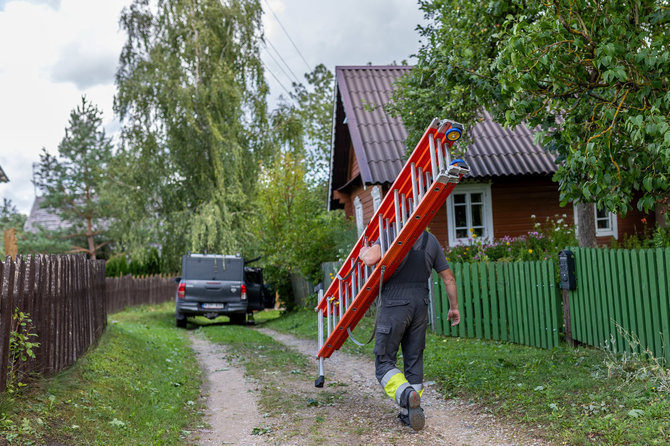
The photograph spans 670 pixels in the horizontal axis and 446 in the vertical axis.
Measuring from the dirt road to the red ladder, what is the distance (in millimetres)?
814

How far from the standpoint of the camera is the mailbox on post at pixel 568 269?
329 inches

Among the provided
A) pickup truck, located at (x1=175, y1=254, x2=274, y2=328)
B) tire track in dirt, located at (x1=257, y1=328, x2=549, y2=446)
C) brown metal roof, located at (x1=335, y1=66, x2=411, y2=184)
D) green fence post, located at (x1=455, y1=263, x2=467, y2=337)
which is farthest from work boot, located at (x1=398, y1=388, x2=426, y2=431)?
pickup truck, located at (x1=175, y1=254, x2=274, y2=328)

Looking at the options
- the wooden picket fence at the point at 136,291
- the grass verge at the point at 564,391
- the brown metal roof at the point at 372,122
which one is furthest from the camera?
the wooden picket fence at the point at 136,291

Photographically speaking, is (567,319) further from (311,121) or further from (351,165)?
(311,121)

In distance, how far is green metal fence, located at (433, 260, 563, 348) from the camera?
8.90 m

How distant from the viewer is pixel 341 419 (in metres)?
5.73

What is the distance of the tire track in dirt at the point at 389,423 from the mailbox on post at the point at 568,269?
111 inches

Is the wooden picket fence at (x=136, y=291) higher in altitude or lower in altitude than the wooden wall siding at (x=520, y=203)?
lower

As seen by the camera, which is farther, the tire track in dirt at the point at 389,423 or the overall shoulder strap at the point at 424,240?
the overall shoulder strap at the point at 424,240

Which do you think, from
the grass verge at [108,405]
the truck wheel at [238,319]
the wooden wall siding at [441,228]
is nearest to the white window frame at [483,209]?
the wooden wall siding at [441,228]

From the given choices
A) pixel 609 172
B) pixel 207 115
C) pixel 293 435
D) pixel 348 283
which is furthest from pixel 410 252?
pixel 207 115

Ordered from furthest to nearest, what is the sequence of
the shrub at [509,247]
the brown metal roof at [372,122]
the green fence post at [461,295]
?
the brown metal roof at [372,122]
the shrub at [509,247]
the green fence post at [461,295]

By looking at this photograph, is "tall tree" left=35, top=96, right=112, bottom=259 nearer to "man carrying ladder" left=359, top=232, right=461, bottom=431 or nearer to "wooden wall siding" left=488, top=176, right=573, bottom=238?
"wooden wall siding" left=488, top=176, right=573, bottom=238

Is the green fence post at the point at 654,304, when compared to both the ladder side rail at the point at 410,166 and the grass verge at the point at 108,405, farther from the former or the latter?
the grass verge at the point at 108,405
